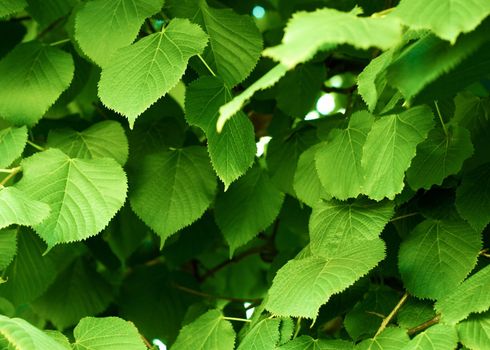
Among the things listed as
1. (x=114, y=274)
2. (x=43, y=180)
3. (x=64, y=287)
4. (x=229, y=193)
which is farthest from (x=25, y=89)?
(x=114, y=274)

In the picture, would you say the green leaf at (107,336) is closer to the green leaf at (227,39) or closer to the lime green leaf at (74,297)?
the green leaf at (227,39)

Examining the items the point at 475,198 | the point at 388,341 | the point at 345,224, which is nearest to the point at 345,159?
the point at 345,224

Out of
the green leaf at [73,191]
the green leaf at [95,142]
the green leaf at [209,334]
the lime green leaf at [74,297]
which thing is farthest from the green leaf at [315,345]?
the lime green leaf at [74,297]

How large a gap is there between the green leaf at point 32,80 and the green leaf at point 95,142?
109 millimetres

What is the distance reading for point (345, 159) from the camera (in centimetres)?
143

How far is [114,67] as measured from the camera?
1345 millimetres

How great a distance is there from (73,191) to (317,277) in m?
0.46

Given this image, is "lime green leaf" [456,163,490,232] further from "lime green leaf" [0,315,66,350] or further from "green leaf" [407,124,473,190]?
"lime green leaf" [0,315,66,350]

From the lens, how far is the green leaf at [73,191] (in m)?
1.34

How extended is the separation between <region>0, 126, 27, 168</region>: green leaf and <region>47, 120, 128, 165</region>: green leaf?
0.11 m

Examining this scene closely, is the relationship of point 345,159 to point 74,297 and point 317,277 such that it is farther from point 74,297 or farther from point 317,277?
point 74,297

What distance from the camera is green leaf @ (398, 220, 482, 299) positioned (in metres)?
1.32

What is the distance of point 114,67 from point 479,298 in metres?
0.70

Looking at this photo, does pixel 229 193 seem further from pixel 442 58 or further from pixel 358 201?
pixel 442 58
